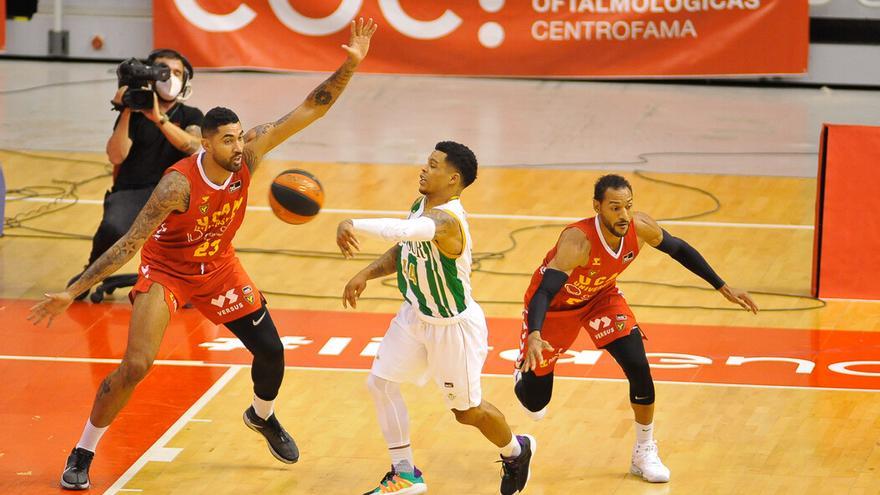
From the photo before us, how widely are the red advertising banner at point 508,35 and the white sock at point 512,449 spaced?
502 inches

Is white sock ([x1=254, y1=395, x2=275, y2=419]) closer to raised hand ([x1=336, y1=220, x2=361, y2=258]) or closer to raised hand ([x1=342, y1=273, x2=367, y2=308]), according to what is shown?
raised hand ([x1=342, y1=273, x2=367, y2=308])

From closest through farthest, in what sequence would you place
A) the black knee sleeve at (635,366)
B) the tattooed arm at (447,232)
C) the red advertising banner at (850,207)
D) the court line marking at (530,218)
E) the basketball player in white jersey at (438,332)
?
1. the tattooed arm at (447,232)
2. the basketball player in white jersey at (438,332)
3. the black knee sleeve at (635,366)
4. the red advertising banner at (850,207)
5. the court line marking at (530,218)

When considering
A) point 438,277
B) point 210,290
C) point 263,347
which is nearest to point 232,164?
point 210,290

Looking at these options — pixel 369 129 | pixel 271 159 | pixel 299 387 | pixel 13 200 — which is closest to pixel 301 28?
pixel 369 129

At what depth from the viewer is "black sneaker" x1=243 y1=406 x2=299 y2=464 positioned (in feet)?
25.9

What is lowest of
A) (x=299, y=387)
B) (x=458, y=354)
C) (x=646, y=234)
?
(x=299, y=387)

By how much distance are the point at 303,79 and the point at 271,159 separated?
4388 millimetres

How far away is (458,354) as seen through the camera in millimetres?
7094

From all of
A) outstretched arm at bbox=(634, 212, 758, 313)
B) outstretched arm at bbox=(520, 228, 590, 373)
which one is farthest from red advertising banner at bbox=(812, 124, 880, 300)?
outstretched arm at bbox=(520, 228, 590, 373)

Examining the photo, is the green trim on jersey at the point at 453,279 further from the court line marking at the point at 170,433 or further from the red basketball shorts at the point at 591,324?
the court line marking at the point at 170,433

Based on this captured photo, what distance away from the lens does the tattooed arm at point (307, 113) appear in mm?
7867

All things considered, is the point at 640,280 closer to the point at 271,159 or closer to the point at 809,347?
the point at 809,347

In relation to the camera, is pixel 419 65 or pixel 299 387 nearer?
pixel 299 387

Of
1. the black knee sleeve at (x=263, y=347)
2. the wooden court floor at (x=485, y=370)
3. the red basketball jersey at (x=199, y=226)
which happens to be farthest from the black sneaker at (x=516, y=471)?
the red basketball jersey at (x=199, y=226)
